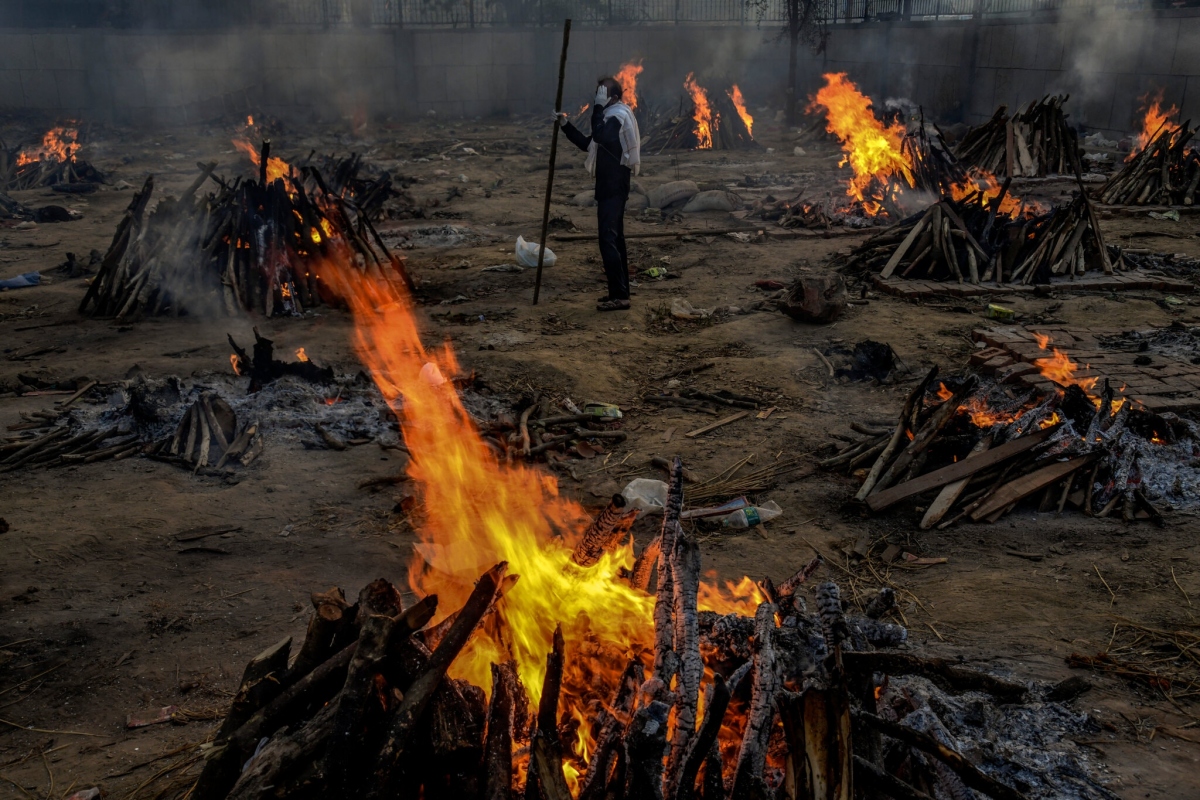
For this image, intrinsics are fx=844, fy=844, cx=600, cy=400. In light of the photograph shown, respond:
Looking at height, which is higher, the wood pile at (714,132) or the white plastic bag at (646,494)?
the wood pile at (714,132)

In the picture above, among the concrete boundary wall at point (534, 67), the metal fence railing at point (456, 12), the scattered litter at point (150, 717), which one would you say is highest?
the metal fence railing at point (456, 12)

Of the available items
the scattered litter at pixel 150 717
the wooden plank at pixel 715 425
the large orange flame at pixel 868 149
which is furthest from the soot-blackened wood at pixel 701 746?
the large orange flame at pixel 868 149

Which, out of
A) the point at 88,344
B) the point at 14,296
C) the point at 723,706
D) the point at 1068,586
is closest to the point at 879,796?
the point at 723,706

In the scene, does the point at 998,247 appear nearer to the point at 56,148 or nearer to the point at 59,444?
the point at 59,444

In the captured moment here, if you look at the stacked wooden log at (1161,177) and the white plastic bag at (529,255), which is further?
the stacked wooden log at (1161,177)

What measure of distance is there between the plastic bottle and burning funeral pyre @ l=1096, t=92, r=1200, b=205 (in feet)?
39.1

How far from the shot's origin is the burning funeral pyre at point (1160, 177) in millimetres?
13586

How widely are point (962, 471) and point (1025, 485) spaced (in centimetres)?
36

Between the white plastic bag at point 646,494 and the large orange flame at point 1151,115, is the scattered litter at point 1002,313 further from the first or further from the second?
the large orange flame at point 1151,115

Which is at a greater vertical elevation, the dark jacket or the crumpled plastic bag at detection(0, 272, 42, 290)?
the dark jacket

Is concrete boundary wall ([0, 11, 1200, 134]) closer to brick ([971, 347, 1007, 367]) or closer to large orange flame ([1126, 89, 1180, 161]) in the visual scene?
large orange flame ([1126, 89, 1180, 161])

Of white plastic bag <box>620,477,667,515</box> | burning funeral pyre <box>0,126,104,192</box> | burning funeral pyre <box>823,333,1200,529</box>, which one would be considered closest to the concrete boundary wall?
burning funeral pyre <box>0,126,104,192</box>

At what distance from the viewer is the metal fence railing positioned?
24.3 metres

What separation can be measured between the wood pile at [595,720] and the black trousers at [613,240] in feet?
21.8
